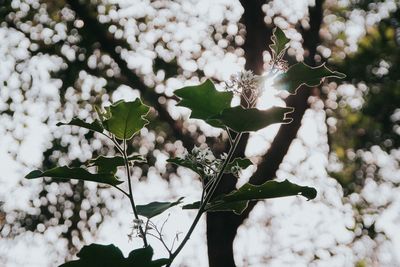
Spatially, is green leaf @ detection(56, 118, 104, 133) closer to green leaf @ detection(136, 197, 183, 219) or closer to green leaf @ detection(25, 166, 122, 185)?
green leaf @ detection(25, 166, 122, 185)

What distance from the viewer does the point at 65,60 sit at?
5.74 meters

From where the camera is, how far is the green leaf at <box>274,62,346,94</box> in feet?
4.19

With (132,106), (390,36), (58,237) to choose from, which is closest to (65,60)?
(58,237)

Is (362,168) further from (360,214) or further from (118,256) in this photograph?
(118,256)

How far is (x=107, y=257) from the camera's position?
3.82 ft

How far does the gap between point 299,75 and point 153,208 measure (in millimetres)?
702

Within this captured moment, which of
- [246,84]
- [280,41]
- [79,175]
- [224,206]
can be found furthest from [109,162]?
[280,41]

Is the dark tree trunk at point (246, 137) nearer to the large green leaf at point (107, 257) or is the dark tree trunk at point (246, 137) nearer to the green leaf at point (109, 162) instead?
the green leaf at point (109, 162)

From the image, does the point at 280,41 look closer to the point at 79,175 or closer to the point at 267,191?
the point at 267,191

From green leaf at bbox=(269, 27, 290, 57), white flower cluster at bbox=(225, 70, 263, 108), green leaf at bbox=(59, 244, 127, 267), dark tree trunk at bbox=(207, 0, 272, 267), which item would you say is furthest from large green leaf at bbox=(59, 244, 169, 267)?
dark tree trunk at bbox=(207, 0, 272, 267)

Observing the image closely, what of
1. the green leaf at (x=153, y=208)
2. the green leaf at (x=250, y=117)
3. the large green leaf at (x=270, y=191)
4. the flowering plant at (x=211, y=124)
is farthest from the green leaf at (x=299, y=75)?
the green leaf at (x=153, y=208)

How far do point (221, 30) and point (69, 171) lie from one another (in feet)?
16.9

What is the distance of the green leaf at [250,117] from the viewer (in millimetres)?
1174

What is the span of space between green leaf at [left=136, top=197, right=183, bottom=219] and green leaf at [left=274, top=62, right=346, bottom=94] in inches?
21.3
